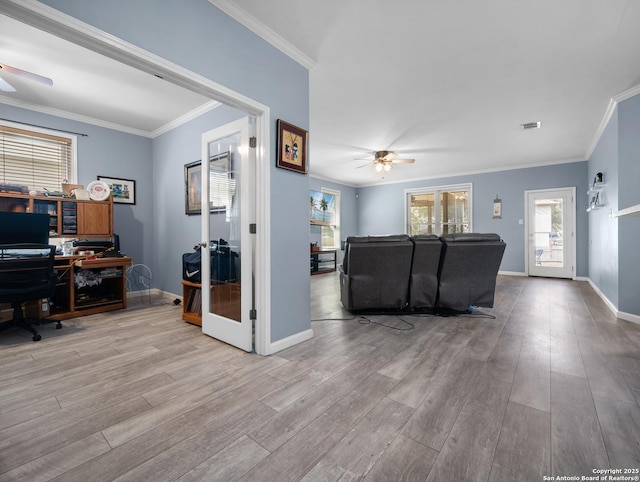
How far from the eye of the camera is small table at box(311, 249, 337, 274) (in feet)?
23.6

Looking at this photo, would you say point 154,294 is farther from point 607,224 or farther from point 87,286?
point 607,224

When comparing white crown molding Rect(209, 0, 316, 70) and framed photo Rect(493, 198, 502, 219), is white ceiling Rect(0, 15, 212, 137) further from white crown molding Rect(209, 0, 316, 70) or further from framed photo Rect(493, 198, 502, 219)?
framed photo Rect(493, 198, 502, 219)

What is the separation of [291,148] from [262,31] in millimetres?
914

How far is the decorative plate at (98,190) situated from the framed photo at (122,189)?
10.5 inches

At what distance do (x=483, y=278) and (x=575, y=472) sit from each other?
250 centimetres

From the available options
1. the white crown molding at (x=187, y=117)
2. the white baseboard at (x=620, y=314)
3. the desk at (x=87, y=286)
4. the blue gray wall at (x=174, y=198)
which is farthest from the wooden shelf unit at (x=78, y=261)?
the white baseboard at (x=620, y=314)

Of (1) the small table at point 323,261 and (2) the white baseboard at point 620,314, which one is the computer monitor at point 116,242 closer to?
(1) the small table at point 323,261

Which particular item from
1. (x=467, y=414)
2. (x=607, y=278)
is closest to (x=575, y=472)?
(x=467, y=414)

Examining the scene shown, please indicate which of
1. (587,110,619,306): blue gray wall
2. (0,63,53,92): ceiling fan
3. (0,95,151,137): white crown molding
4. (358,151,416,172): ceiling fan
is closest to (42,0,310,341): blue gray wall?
(0,63,53,92): ceiling fan

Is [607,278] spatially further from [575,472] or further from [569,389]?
[575,472]

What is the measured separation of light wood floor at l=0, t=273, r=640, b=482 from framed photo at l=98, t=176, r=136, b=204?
7.14 ft

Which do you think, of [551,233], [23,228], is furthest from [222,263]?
[551,233]

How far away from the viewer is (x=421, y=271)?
11.2ft

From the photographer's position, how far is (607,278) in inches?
158
